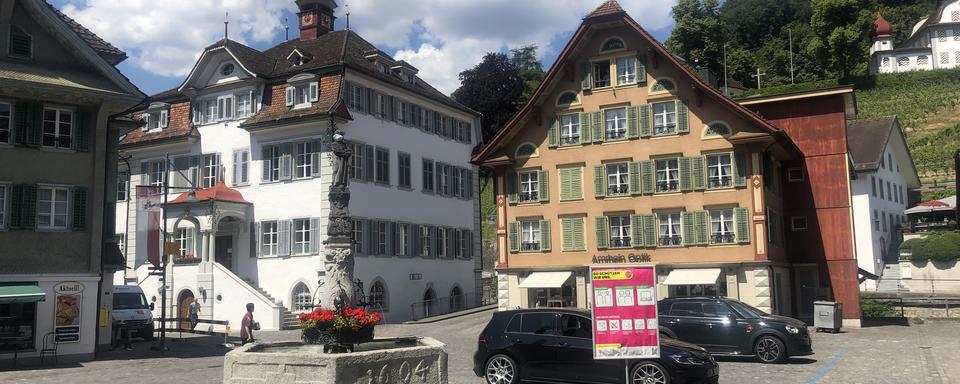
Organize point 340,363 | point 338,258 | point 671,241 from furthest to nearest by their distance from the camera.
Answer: point 671,241 → point 338,258 → point 340,363

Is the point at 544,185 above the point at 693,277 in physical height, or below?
above

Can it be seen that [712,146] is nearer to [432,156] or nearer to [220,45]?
[432,156]

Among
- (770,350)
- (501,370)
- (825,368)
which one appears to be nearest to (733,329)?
(770,350)

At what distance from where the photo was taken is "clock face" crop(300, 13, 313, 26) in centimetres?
4416

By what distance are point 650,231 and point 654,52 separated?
716 centimetres

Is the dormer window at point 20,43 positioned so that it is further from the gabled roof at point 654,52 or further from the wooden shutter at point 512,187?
the wooden shutter at point 512,187

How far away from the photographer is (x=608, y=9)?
1307 inches

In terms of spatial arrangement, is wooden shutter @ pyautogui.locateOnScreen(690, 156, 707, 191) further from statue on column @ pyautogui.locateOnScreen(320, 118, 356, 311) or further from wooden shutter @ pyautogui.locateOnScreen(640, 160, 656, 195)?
statue on column @ pyautogui.locateOnScreen(320, 118, 356, 311)

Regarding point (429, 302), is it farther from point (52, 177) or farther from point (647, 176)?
point (52, 177)

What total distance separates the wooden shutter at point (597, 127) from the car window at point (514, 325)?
1867cm

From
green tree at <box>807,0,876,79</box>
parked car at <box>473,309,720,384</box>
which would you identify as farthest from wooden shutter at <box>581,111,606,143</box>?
green tree at <box>807,0,876,79</box>

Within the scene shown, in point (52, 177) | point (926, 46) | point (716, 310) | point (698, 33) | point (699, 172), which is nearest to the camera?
point (716, 310)

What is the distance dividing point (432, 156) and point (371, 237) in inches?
288

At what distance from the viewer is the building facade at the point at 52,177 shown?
22.8m
